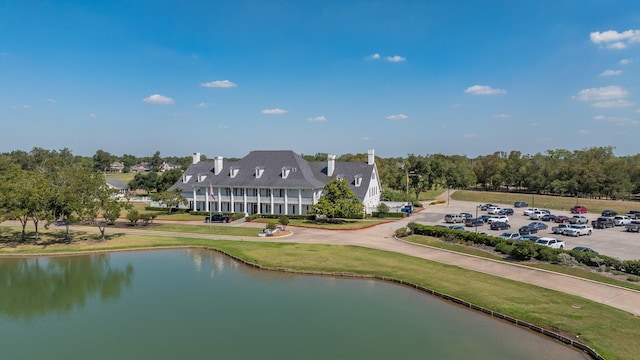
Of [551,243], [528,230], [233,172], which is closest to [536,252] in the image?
[551,243]

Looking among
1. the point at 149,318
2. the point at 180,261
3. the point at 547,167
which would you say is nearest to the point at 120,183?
the point at 180,261

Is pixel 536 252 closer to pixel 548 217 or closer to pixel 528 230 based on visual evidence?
pixel 528 230

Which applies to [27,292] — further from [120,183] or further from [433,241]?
[120,183]

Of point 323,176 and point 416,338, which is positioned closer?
point 416,338

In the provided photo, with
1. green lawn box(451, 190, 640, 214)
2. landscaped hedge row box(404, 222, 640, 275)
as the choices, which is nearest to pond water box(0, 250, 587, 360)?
landscaped hedge row box(404, 222, 640, 275)

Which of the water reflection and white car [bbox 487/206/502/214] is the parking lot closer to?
white car [bbox 487/206/502/214]

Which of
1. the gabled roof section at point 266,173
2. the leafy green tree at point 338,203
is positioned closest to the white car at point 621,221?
the leafy green tree at point 338,203
